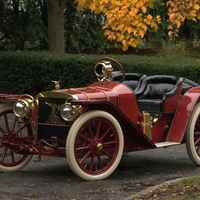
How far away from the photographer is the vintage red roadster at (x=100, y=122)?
23.3ft

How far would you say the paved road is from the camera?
21.5ft

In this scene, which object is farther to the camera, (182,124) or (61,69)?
(61,69)

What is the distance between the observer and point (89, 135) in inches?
283

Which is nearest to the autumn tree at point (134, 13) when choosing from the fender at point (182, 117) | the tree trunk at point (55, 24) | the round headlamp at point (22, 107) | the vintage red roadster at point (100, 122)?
the vintage red roadster at point (100, 122)

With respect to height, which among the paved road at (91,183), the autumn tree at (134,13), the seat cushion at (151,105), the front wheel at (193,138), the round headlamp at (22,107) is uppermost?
the autumn tree at (134,13)

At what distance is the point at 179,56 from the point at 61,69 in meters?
3.41

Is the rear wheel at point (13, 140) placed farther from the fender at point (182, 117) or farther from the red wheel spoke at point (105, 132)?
the fender at point (182, 117)

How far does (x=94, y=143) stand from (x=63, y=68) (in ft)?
24.2

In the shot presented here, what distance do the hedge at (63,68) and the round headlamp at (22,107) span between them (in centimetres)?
592

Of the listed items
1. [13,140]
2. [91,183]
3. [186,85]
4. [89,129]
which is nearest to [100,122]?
[89,129]

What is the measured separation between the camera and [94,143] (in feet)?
23.4

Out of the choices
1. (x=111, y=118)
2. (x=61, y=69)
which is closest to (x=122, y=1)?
(x=111, y=118)

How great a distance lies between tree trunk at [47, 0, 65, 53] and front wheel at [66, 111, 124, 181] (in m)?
10.0

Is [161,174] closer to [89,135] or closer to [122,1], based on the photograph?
[89,135]
